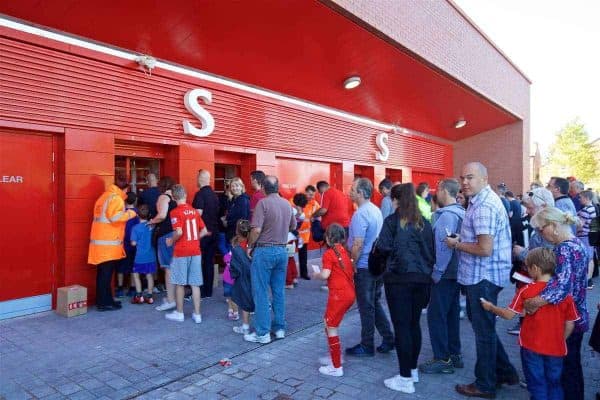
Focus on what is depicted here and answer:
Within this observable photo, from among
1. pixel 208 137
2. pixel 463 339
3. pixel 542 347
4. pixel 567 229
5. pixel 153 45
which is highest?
pixel 153 45

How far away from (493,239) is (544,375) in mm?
1018

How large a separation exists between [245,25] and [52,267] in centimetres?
468

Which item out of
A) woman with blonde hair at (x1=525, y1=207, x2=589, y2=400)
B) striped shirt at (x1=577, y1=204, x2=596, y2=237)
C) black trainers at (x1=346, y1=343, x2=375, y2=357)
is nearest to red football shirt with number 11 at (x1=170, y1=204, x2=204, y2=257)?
black trainers at (x1=346, y1=343, x2=375, y2=357)

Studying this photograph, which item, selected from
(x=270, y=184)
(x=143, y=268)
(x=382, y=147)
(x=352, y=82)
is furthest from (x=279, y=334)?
(x=382, y=147)

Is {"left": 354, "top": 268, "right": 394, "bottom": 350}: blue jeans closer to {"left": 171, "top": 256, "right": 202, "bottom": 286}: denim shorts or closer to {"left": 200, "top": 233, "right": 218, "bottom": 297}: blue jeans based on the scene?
{"left": 171, "top": 256, "right": 202, "bottom": 286}: denim shorts

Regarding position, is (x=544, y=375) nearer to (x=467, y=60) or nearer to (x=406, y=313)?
(x=406, y=313)

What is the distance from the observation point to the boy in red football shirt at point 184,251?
213 inches

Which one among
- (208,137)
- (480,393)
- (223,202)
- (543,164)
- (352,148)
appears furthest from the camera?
(543,164)

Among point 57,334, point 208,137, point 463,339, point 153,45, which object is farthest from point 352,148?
point 57,334

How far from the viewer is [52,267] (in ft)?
19.8

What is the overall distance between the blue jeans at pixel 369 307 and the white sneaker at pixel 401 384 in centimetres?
75

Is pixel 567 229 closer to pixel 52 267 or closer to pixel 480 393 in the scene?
pixel 480 393

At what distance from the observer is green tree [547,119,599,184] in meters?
36.7

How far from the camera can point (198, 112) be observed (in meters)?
7.59
